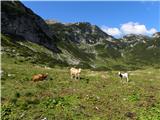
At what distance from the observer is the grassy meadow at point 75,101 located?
25.1m

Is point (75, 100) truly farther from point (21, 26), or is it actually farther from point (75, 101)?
point (21, 26)

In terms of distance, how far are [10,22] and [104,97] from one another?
141 meters

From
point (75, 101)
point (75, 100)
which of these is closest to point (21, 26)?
point (75, 100)

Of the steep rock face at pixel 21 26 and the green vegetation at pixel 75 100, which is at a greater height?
the steep rock face at pixel 21 26

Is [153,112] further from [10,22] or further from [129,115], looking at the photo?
[10,22]

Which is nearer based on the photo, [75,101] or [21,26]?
[75,101]

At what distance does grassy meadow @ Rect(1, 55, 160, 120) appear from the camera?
82.3ft

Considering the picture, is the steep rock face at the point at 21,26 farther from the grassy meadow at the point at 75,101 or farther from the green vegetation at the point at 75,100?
the grassy meadow at the point at 75,101

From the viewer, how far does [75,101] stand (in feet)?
91.9

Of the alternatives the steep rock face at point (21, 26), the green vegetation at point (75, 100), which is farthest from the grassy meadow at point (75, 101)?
the steep rock face at point (21, 26)

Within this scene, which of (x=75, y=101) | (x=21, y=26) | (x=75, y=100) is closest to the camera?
(x=75, y=101)

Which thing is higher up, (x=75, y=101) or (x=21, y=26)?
(x=21, y=26)

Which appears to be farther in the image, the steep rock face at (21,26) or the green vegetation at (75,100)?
the steep rock face at (21,26)

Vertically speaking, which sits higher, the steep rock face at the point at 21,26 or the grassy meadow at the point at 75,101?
the steep rock face at the point at 21,26
